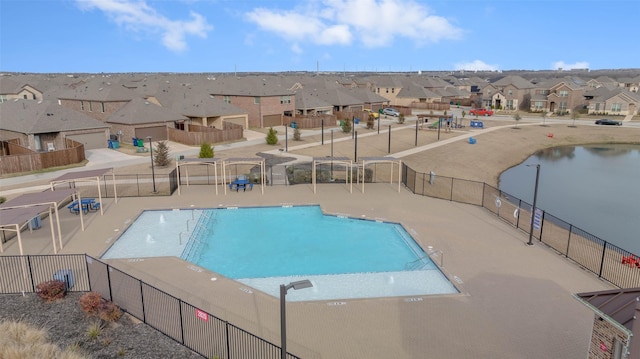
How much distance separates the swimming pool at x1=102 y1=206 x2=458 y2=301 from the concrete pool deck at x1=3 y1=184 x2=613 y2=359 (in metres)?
1.00

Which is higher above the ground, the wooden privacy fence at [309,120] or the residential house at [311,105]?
the residential house at [311,105]

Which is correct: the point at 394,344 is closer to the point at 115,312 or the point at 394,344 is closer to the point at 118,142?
the point at 115,312

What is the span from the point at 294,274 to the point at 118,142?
3718cm

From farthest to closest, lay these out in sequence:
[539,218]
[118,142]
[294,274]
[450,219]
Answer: [118,142] → [450,219] → [539,218] → [294,274]

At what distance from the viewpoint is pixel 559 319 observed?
1549 centimetres

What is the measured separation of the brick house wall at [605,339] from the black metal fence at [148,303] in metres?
7.69

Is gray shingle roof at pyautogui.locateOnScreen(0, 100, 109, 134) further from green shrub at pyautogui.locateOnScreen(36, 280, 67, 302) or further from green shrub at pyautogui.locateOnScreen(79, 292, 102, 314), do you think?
green shrub at pyautogui.locateOnScreen(79, 292, 102, 314)

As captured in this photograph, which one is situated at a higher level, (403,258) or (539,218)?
(539,218)

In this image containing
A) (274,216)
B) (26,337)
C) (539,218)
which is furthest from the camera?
(274,216)

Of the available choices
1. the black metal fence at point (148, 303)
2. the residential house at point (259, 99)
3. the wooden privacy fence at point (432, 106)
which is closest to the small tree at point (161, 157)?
the black metal fence at point (148, 303)

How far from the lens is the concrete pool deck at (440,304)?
14.0 meters

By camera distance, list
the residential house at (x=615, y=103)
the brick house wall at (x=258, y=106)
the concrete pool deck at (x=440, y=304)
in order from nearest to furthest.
Result: the concrete pool deck at (x=440, y=304) < the brick house wall at (x=258, y=106) < the residential house at (x=615, y=103)

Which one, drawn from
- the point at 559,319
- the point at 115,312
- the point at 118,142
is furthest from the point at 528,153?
the point at 115,312

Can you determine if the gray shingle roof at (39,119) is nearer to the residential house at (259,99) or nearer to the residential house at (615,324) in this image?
the residential house at (259,99)
